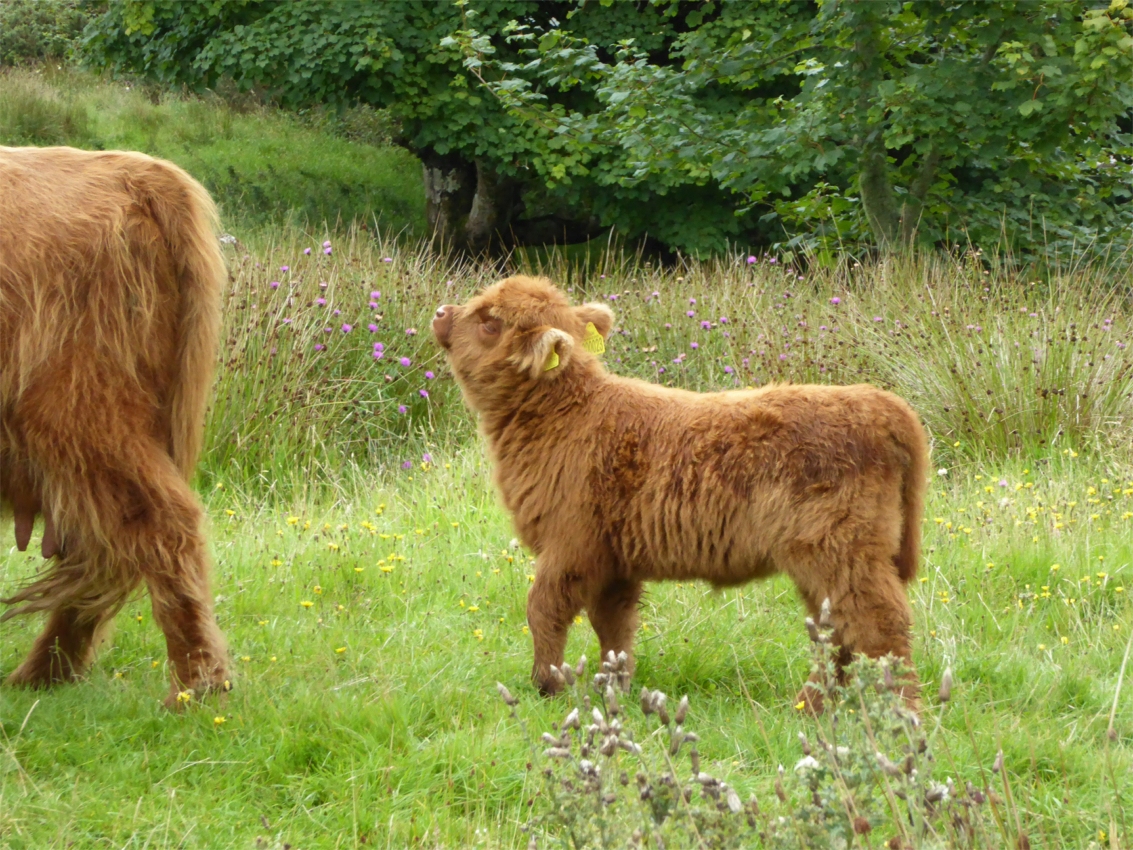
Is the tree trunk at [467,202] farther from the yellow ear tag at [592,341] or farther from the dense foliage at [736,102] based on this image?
the yellow ear tag at [592,341]

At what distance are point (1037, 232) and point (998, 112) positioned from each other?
6.18ft

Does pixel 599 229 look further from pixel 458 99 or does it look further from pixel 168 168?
pixel 168 168

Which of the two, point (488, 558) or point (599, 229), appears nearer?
point (488, 558)

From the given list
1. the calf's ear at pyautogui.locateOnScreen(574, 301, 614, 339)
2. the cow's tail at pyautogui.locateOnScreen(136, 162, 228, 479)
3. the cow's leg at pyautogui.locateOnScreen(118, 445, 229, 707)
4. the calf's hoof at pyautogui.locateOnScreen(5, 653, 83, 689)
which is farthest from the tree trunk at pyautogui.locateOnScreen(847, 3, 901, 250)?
the calf's hoof at pyautogui.locateOnScreen(5, 653, 83, 689)

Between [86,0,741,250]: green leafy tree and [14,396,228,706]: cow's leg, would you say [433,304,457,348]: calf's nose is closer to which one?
[14,396,228,706]: cow's leg

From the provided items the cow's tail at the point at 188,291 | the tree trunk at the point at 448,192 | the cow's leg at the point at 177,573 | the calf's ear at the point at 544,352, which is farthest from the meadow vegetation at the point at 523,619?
the tree trunk at the point at 448,192

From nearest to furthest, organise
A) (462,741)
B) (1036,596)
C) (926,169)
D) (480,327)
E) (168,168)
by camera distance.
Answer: (462,741), (168,168), (480,327), (1036,596), (926,169)

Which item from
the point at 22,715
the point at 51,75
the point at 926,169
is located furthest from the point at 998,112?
the point at 51,75

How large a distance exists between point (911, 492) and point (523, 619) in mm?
1709

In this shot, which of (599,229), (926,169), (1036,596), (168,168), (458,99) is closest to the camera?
(168,168)

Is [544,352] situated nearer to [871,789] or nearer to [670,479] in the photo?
[670,479]

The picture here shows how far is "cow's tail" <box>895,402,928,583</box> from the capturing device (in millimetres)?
3652

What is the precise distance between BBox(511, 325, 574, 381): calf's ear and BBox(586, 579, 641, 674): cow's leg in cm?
76

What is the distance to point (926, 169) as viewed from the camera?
11.6 meters
